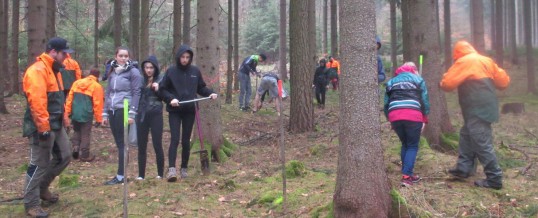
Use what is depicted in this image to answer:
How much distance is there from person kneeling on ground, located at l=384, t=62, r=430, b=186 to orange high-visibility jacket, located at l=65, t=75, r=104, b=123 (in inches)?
218

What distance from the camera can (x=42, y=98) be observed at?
5.26m

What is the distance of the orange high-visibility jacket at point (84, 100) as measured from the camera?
920cm

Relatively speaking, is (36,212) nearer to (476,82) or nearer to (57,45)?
(57,45)

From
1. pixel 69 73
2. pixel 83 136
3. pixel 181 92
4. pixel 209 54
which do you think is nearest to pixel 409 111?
pixel 181 92

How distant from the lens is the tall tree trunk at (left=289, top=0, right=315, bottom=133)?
436 inches

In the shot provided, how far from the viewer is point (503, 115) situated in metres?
16.8

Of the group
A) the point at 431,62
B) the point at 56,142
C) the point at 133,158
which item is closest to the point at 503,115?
the point at 431,62

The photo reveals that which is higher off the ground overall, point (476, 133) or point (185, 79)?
point (185, 79)

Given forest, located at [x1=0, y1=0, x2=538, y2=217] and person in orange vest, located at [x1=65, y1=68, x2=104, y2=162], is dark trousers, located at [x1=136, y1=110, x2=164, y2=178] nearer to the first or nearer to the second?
forest, located at [x1=0, y1=0, x2=538, y2=217]

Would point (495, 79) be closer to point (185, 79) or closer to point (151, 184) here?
point (185, 79)

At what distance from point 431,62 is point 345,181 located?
14.9 ft

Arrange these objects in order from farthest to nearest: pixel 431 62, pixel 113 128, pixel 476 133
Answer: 1. pixel 431 62
2. pixel 113 128
3. pixel 476 133

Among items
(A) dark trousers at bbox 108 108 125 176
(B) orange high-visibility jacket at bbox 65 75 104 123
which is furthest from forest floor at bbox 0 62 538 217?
(B) orange high-visibility jacket at bbox 65 75 104 123

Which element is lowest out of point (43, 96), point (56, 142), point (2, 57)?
point (56, 142)
